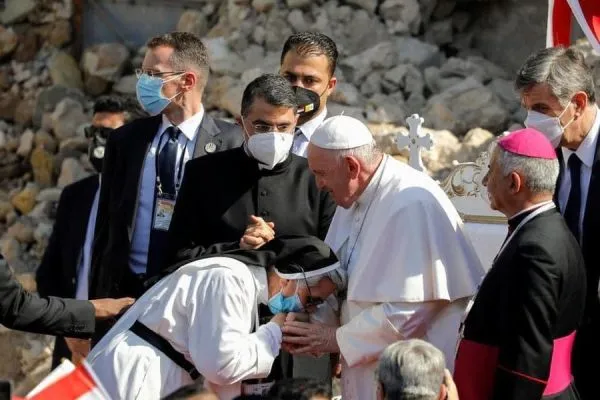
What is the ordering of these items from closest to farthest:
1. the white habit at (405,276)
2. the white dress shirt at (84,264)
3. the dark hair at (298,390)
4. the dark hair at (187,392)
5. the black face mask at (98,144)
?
the dark hair at (187,392), the dark hair at (298,390), the white habit at (405,276), the white dress shirt at (84,264), the black face mask at (98,144)

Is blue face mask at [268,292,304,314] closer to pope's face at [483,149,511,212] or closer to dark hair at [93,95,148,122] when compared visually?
pope's face at [483,149,511,212]

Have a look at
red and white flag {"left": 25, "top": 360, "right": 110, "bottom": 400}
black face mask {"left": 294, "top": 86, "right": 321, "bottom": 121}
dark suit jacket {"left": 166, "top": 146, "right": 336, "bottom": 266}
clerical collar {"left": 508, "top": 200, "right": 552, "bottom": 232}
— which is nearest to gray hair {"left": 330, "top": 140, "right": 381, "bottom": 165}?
dark suit jacket {"left": 166, "top": 146, "right": 336, "bottom": 266}

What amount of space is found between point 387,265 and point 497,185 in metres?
0.63

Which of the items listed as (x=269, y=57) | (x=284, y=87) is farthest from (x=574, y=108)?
(x=269, y=57)

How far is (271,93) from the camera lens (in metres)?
5.54

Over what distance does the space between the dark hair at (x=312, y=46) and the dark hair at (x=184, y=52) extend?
43 centimetres

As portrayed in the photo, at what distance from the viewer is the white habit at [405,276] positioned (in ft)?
16.7

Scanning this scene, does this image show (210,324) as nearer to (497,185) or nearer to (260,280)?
(260,280)

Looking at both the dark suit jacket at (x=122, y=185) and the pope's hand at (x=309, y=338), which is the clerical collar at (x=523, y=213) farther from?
the dark suit jacket at (x=122, y=185)

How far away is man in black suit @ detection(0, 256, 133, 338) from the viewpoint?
201 inches

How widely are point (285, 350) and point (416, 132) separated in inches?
59.2

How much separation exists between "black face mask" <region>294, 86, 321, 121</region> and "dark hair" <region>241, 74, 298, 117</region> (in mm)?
550

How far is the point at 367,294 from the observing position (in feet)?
16.9

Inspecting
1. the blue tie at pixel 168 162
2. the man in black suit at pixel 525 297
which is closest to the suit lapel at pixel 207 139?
the blue tie at pixel 168 162
